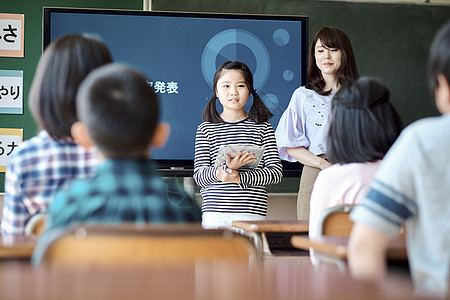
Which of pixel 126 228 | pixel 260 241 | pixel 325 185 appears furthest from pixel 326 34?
pixel 126 228

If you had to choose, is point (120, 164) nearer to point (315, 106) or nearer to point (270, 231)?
point (270, 231)

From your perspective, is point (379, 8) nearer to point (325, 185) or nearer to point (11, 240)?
point (325, 185)

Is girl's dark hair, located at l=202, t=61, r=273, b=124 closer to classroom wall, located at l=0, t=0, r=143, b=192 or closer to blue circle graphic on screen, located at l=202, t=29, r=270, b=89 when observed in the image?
blue circle graphic on screen, located at l=202, t=29, r=270, b=89

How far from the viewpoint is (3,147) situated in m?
4.78

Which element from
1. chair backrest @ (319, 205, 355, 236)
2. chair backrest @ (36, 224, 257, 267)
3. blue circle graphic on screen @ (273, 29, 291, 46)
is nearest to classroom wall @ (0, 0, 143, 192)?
blue circle graphic on screen @ (273, 29, 291, 46)

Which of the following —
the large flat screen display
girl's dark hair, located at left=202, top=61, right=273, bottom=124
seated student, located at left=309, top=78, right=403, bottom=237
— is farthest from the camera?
the large flat screen display

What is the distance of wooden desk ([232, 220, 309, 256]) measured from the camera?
2566mm

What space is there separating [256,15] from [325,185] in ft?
9.54

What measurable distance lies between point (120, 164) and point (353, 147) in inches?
40.2

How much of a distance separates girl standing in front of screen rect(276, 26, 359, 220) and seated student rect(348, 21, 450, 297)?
8.26ft

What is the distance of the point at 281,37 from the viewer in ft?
15.7

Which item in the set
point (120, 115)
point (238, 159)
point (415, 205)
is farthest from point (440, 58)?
point (238, 159)

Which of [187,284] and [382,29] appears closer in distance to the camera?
[187,284]

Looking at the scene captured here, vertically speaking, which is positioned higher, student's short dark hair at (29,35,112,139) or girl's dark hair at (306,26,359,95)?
girl's dark hair at (306,26,359,95)
